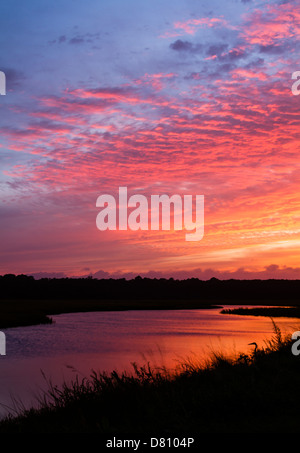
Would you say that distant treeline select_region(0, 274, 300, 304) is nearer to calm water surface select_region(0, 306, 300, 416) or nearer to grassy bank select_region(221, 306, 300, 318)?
grassy bank select_region(221, 306, 300, 318)

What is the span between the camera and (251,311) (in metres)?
75.6

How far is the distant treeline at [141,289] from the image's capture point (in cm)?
13462

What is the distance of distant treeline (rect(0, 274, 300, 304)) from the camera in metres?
135

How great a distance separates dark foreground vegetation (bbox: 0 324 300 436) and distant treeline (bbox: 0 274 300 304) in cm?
11865

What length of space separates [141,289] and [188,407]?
14416cm

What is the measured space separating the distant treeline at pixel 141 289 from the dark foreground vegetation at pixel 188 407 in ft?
389

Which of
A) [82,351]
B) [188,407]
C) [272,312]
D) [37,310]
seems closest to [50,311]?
[37,310]

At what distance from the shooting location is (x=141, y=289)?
15312 cm

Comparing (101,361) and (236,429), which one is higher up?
(236,429)

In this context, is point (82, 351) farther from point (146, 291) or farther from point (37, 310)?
point (146, 291)

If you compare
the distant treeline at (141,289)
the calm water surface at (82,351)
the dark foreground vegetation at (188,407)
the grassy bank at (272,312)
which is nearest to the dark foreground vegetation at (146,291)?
the distant treeline at (141,289)

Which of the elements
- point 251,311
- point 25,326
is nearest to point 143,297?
point 251,311

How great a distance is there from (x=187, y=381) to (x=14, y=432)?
5065mm
